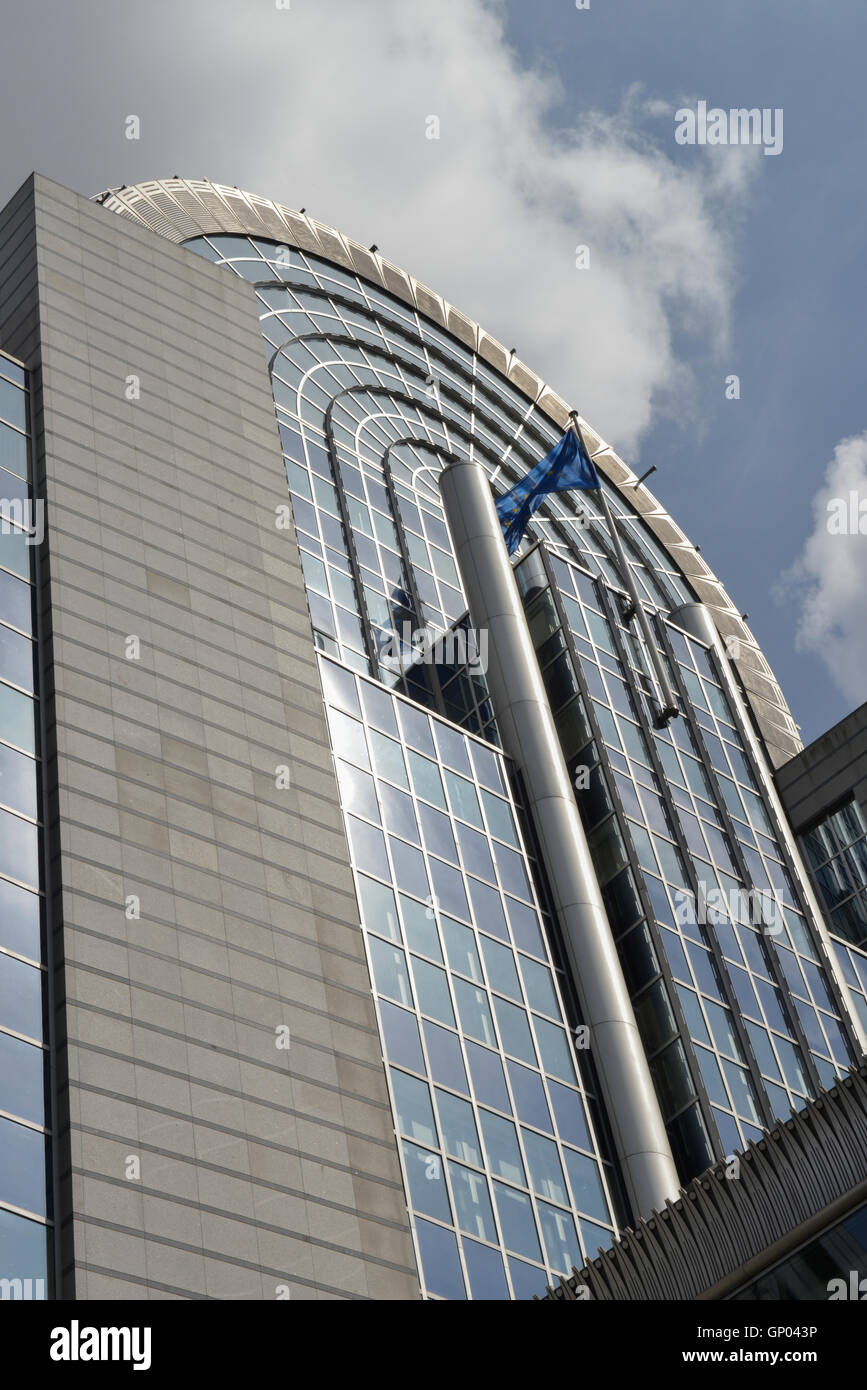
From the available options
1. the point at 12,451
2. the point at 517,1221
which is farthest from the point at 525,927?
the point at 12,451

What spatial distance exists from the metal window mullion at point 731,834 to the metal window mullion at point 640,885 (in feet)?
9.69

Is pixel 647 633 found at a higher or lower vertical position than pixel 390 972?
higher

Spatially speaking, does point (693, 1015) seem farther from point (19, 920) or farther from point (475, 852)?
point (19, 920)

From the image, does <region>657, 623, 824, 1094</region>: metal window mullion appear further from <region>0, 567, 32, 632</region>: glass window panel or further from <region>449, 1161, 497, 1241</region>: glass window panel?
<region>0, 567, 32, 632</region>: glass window panel

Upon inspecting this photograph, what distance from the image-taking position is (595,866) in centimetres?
4181

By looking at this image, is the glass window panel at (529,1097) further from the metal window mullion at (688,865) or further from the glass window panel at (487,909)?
the metal window mullion at (688,865)

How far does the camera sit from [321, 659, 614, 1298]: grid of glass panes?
29562 mm

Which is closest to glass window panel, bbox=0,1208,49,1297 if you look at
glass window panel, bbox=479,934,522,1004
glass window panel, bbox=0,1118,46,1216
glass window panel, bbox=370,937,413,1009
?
glass window panel, bbox=0,1118,46,1216

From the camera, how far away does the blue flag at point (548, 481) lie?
160ft

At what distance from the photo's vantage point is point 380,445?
169 feet

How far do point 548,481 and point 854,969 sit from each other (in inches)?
690

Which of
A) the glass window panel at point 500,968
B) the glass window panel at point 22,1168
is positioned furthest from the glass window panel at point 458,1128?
the glass window panel at point 22,1168

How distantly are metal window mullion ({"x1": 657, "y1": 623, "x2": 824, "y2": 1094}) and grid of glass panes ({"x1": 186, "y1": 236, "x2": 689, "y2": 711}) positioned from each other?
810 centimetres
